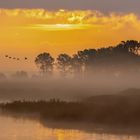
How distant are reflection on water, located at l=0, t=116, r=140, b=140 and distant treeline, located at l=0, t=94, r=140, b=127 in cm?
513

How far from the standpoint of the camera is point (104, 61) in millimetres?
156750

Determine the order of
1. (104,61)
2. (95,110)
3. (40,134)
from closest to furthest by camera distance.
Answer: (40,134) < (95,110) < (104,61)

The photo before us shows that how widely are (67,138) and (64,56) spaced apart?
122122mm

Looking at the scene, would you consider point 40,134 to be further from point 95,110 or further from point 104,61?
point 104,61

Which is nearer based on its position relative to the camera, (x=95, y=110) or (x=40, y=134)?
(x=40, y=134)

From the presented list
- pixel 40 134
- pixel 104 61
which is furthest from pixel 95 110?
pixel 104 61

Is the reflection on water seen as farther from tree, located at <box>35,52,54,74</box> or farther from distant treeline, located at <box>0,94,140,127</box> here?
tree, located at <box>35,52,54,74</box>

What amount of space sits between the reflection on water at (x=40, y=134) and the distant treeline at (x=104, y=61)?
82956 mm

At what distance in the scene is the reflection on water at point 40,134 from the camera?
182 ft

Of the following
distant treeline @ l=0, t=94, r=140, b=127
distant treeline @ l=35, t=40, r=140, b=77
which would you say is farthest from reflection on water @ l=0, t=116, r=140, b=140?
distant treeline @ l=35, t=40, r=140, b=77

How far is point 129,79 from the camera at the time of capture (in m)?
149

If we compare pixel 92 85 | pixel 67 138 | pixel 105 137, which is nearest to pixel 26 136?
pixel 67 138

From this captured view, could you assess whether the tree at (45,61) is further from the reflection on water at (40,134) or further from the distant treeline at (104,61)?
the reflection on water at (40,134)

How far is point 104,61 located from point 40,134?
324 ft
